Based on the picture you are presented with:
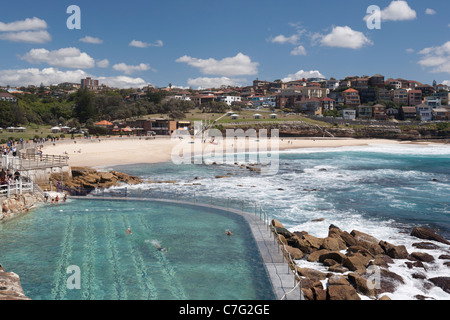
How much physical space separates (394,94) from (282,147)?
76.6 metres

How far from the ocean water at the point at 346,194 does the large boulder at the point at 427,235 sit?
0.44 metres

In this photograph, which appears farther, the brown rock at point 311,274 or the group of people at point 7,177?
the group of people at point 7,177

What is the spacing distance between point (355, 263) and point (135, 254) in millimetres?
8728

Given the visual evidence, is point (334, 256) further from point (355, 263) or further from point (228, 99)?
point (228, 99)

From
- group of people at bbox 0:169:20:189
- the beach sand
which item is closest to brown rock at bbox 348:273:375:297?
group of people at bbox 0:169:20:189

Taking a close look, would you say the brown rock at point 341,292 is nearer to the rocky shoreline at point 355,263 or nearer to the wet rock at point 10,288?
the rocky shoreline at point 355,263

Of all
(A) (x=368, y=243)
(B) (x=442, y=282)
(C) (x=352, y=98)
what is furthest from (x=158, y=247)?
(C) (x=352, y=98)

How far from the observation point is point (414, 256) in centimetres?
1556

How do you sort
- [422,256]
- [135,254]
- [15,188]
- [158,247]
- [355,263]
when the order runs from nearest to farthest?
1. [355,263]
2. [135,254]
3. [158,247]
4. [422,256]
5. [15,188]

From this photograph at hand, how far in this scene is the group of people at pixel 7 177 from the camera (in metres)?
19.1

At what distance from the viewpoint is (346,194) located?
29.3 meters

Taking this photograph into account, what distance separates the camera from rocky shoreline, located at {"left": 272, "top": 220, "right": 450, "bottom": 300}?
443 inches

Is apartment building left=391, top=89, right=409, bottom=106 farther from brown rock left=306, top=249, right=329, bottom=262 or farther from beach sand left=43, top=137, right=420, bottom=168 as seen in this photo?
brown rock left=306, top=249, right=329, bottom=262

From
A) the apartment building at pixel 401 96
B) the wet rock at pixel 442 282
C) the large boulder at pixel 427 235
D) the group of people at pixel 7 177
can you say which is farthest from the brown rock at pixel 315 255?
the apartment building at pixel 401 96
